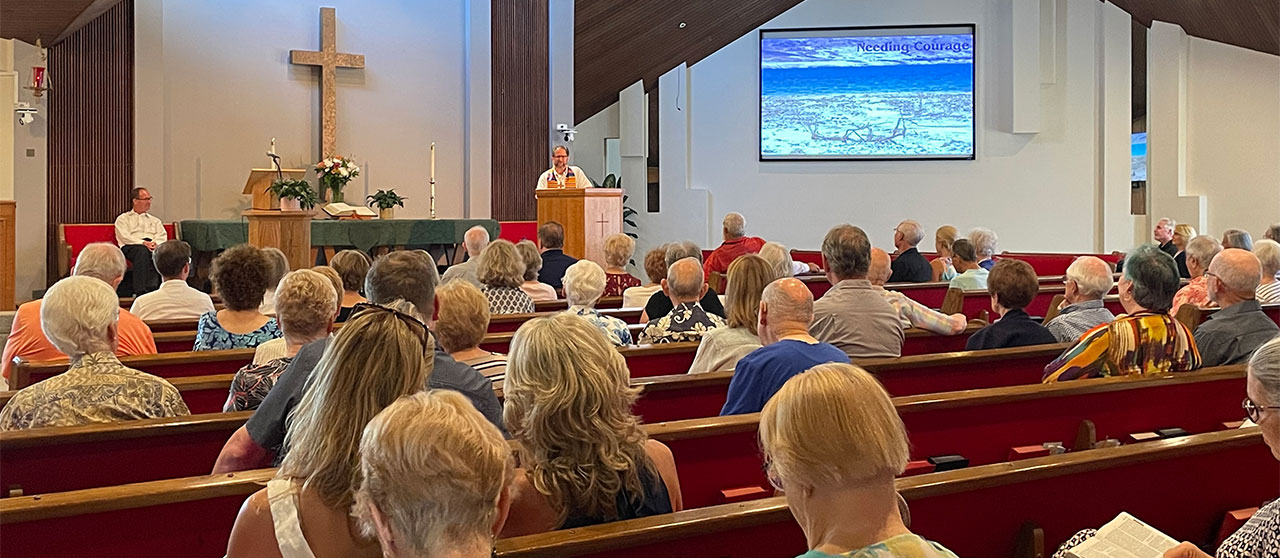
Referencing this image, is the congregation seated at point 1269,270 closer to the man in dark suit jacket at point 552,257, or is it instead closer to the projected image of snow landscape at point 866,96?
the man in dark suit jacket at point 552,257

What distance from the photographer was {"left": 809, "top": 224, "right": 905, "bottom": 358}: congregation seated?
13.0 feet

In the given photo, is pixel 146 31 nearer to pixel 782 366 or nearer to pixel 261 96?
pixel 261 96

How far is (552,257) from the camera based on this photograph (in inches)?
264

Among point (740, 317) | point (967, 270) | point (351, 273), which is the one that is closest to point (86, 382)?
point (351, 273)

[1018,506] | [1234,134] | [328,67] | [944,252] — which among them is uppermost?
[328,67]

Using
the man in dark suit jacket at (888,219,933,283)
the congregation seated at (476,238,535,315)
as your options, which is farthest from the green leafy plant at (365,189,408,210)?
the congregation seated at (476,238,535,315)

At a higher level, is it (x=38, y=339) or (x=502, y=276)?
(x=502, y=276)

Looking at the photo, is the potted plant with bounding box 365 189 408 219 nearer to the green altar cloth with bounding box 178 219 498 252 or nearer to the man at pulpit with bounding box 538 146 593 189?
the green altar cloth with bounding box 178 219 498 252

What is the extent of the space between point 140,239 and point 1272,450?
8230mm

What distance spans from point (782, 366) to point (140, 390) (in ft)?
5.03

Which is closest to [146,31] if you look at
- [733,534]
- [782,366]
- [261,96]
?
[261,96]

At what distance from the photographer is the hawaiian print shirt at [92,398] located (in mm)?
2607

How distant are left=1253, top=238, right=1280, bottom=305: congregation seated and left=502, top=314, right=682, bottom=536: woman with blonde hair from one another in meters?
3.99

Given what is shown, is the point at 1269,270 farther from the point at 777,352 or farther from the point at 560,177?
the point at 560,177
